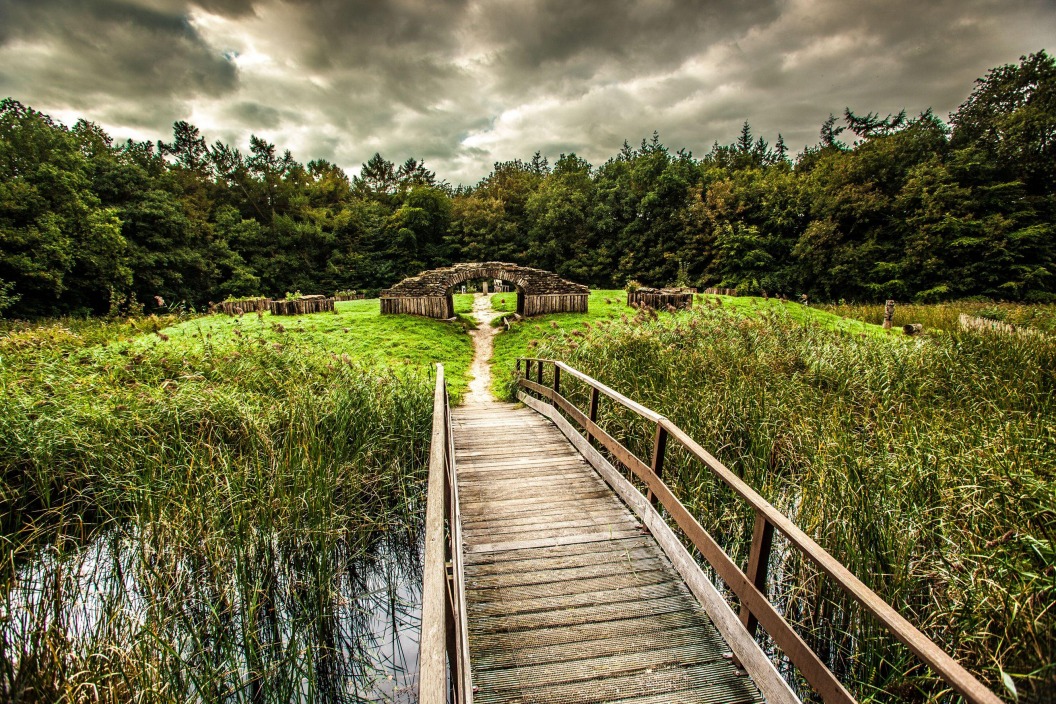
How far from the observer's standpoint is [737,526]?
12.5ft

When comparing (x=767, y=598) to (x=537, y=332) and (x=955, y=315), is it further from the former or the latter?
(x=955, y=315)

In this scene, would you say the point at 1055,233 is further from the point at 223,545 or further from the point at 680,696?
the point at 223,545

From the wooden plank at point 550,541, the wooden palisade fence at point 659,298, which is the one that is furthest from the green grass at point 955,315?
the wooden plank at point 550,541

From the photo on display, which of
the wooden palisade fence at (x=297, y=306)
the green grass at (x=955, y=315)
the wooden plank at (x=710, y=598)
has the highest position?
the wooden palisade fence at (x=297, y=306)

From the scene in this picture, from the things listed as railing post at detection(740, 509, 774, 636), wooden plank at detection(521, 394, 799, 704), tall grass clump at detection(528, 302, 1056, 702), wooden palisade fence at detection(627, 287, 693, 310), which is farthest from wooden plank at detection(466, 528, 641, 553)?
wooden palisade fence at detection(627, 287, 693, 310)

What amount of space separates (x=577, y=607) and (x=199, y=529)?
298cm

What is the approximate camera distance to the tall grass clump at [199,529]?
256 cm

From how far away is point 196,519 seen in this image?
3.58 m

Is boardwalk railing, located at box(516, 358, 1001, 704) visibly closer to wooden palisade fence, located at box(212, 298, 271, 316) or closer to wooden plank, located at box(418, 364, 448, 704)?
wooden plank, located at box(418, 364, 448, 704)

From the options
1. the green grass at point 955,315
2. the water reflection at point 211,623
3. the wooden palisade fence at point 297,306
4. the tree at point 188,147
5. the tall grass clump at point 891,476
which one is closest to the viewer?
the water reflection at point 211,623

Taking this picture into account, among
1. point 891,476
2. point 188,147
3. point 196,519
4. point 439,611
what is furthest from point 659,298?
point 188,147

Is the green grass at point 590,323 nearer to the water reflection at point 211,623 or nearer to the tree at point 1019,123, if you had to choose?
the water reflection at point 211,623

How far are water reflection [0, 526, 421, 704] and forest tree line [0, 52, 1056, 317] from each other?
13.2 m

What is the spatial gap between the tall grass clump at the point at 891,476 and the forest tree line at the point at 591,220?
1322 centimetres
